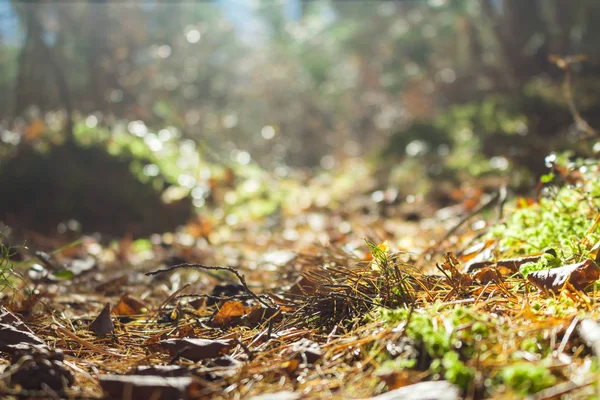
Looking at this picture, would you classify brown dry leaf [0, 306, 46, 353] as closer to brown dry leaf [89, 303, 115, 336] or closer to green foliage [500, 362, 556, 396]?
brown dry leaf [89, 303, 115, 336]

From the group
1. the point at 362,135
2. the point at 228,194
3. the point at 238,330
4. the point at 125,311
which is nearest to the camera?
the point at 238,330

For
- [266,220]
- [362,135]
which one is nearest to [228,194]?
[266,220]

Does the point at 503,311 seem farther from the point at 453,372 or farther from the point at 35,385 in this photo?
the point at 35,385

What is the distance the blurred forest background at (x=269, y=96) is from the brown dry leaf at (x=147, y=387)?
2.86 meters

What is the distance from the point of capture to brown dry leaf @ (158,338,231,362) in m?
1.37

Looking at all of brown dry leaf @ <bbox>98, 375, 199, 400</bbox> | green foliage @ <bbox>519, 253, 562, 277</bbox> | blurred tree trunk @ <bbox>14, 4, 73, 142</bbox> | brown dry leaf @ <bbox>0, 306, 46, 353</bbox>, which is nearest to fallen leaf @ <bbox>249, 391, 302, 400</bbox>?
brown dry leaf @ <bbox>98, 375, 199, 400</bbox>

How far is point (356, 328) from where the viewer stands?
1.49 metres

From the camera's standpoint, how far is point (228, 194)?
6551mm

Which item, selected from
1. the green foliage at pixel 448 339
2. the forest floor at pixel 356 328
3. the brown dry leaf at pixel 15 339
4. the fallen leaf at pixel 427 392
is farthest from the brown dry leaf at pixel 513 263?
the brown dry leaf at pixel 15 339

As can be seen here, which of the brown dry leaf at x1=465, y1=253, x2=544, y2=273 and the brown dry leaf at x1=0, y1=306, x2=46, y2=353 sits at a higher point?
the brown dry leaf at x1=0, y1=306, x2=46, y2=353

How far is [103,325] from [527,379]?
1.31 meters

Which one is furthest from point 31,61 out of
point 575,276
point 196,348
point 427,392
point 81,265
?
point 427,392

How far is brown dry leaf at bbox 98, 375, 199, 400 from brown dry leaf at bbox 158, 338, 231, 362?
0.64 ft

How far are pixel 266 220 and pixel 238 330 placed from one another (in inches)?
156
